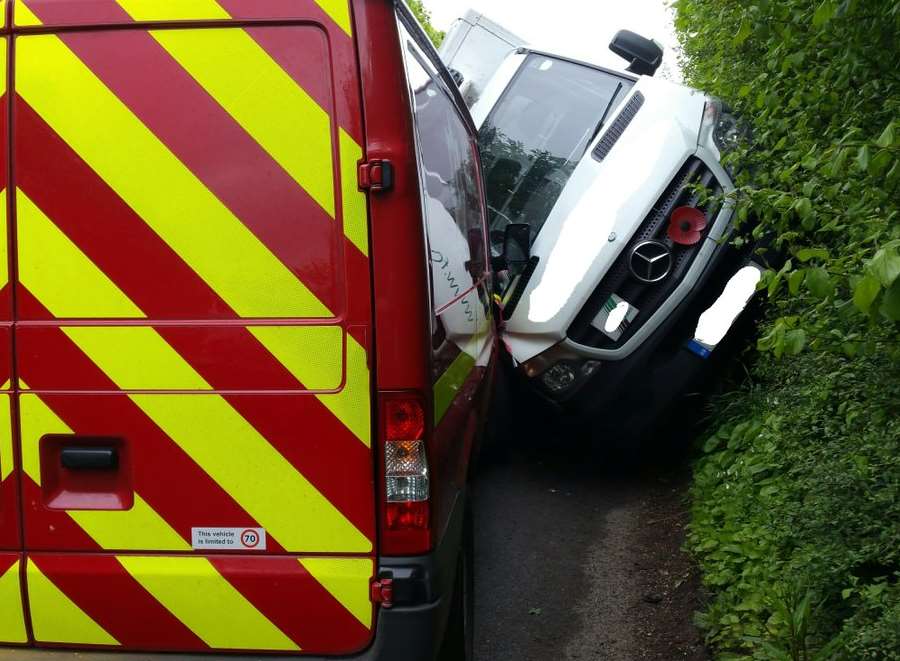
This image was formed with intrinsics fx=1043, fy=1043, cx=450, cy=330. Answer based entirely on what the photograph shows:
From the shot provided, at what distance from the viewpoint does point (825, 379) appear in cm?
420

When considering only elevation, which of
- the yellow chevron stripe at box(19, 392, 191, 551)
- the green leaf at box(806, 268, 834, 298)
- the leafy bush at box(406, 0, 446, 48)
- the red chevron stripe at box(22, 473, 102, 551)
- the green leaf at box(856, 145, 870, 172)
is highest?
the green leaf at box(856, 145, 870, 172)

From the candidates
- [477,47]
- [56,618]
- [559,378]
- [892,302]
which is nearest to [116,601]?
[56,618]

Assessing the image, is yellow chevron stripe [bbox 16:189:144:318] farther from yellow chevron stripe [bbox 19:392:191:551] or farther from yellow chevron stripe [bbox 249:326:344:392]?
yellow chevron stripe [bbox 249:326:344:392]

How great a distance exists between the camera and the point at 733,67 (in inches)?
246

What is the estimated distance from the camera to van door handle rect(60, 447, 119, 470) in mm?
2758

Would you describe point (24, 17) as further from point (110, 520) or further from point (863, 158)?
point (863, 158)

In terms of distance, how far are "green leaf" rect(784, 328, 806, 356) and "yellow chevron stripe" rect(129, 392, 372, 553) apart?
1.27 metres

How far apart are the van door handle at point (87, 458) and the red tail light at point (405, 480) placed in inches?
28.9

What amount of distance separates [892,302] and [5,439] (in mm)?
2228

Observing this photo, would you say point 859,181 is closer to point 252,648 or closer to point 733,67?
point 252,648

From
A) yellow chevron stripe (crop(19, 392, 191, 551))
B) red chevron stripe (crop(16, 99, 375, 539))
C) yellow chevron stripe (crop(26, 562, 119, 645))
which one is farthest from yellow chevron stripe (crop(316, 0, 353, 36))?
yellow chevron stripe (crop(26, 562, 119, 645))

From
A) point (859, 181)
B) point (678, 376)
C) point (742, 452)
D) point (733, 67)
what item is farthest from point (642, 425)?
point (859, 181)

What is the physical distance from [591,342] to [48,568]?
3852 mm

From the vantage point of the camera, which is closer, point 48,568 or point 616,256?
point 48,568
